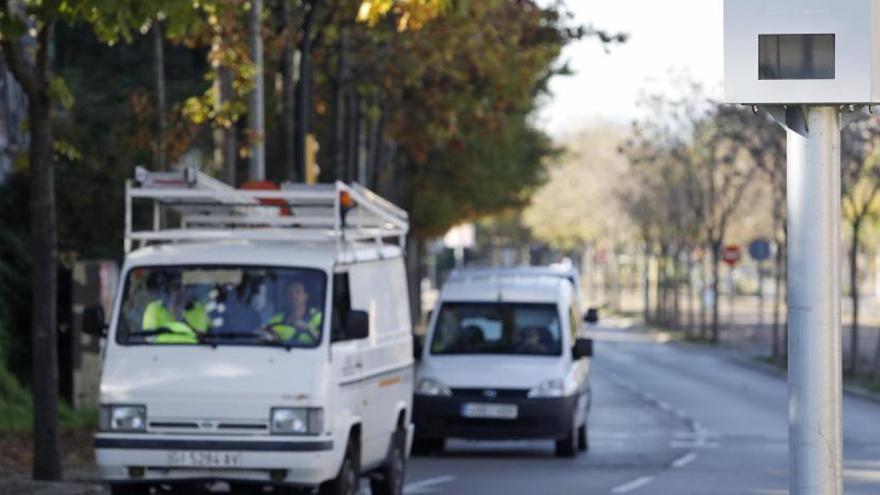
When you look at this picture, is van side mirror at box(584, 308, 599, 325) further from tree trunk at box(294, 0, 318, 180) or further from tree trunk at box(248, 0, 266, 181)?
tree trunk at box(248, 0, 266, 181)

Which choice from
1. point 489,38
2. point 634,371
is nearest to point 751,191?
point 634,371

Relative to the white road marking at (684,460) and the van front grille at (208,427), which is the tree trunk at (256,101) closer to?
the white road marking at (684,460)

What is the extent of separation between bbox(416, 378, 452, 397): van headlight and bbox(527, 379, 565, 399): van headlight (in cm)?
91

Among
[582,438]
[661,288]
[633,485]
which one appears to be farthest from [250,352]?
[661,288]

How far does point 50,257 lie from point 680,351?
155ft

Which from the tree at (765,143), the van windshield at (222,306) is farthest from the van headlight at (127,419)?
the tree at (765,143)

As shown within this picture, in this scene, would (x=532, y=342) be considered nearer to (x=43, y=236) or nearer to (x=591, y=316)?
(x=591, y=316)

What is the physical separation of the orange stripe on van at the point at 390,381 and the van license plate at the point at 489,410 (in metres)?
5.32

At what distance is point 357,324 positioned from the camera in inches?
593

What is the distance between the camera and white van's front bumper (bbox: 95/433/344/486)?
14.4 metres

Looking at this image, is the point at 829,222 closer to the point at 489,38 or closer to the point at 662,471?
the point at 662,471

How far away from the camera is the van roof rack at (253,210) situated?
1605cm

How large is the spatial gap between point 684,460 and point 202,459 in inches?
388

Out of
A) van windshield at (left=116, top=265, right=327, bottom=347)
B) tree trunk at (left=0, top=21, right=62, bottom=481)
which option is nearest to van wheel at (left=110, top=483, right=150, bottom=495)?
van windshield at (left=116, top=265, right=327, bottom=347)
